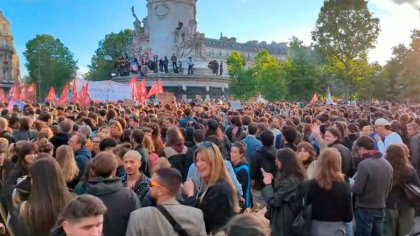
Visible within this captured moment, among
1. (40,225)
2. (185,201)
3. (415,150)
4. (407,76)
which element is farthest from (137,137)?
(407,76)

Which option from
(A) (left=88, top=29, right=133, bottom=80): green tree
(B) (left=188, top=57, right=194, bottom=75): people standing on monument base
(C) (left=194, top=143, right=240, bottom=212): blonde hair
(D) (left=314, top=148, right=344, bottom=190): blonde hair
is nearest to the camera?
(C) (left=194, top=143, right=240, bottom=212): blonde hair

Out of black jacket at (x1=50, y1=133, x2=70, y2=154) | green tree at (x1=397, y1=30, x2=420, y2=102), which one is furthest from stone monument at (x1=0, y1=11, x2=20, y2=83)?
black jacket at (x1=50, y1=133, x2=70, y2=154)

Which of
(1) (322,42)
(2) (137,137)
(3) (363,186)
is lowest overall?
(3) (363,186)

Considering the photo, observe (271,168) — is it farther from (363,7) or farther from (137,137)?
(363,7)

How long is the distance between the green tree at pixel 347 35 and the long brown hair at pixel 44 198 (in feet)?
191

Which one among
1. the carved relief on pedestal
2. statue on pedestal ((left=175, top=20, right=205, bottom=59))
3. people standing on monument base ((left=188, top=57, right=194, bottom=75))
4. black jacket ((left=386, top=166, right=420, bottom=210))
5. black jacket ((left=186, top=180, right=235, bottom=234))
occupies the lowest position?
black jacket ((left=386, top=166, right=420, bottom=210))

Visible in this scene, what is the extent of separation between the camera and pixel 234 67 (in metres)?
94.7

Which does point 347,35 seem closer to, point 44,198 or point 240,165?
point 240,165

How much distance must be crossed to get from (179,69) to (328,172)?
48.1m

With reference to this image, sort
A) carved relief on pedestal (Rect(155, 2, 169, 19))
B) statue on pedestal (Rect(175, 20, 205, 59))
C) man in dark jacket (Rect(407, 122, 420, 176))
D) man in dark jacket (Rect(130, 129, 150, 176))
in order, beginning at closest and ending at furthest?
man in dark jacket (Rect(130, 129, 150, 176)) < man in dark jacket (Rect(407, 122, 420, 176)) < statue on pedestal (Rect(175, 20, 205, 59)) < carved relief on pedestal (Rect(155, 2, 169, 19))

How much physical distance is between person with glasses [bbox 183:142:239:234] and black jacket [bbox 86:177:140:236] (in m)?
0.67

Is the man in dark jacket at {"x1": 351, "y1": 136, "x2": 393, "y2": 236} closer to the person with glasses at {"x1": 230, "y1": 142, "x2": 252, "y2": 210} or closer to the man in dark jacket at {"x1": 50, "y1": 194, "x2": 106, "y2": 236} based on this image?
the person with glasses at {"x1": 230, "y1": 142, "x2": 252, "y2": 210}

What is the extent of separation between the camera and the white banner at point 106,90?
90.6 feet

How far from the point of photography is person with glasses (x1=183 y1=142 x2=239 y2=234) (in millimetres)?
5527
